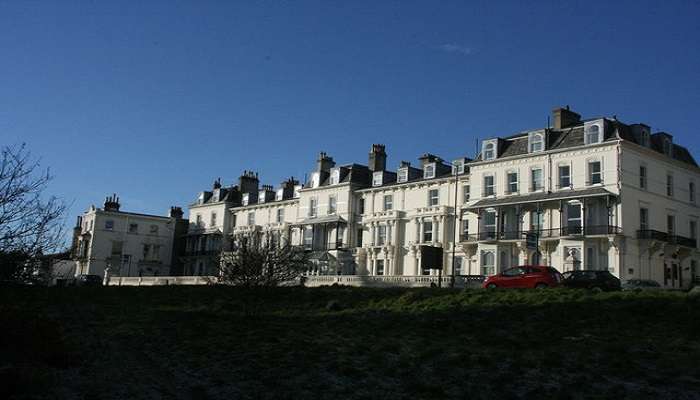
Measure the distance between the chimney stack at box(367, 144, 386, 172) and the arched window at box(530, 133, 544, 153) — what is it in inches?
807

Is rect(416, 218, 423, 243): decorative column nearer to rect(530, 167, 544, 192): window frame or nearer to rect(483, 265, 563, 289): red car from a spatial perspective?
rect(530, 167, 544, 192): window frame

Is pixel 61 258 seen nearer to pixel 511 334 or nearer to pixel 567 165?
pixel 511 334

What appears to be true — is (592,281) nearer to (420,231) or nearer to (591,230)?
(591,230)

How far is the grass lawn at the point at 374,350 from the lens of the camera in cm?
1622

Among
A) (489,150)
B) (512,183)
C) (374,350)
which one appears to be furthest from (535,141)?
(374,350)

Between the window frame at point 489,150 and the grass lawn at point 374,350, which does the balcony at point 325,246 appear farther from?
the grass lawn at point 374,350

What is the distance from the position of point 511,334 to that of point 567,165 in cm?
3401

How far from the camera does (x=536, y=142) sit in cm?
5694

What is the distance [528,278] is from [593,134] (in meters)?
21.5

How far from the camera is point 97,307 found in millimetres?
31750

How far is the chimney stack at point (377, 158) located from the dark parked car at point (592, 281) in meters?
39.1

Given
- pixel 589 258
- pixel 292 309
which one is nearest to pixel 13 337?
pixel 292 309

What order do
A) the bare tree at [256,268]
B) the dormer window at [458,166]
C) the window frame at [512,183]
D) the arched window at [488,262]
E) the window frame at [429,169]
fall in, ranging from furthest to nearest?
the window frame at [429,169], the dormer window at [458,166], the window frame at [512,183], the arched window at [488,262], the bare tree at [256,268]

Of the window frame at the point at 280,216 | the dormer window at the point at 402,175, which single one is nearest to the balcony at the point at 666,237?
the dormer window at the point at 402,175
